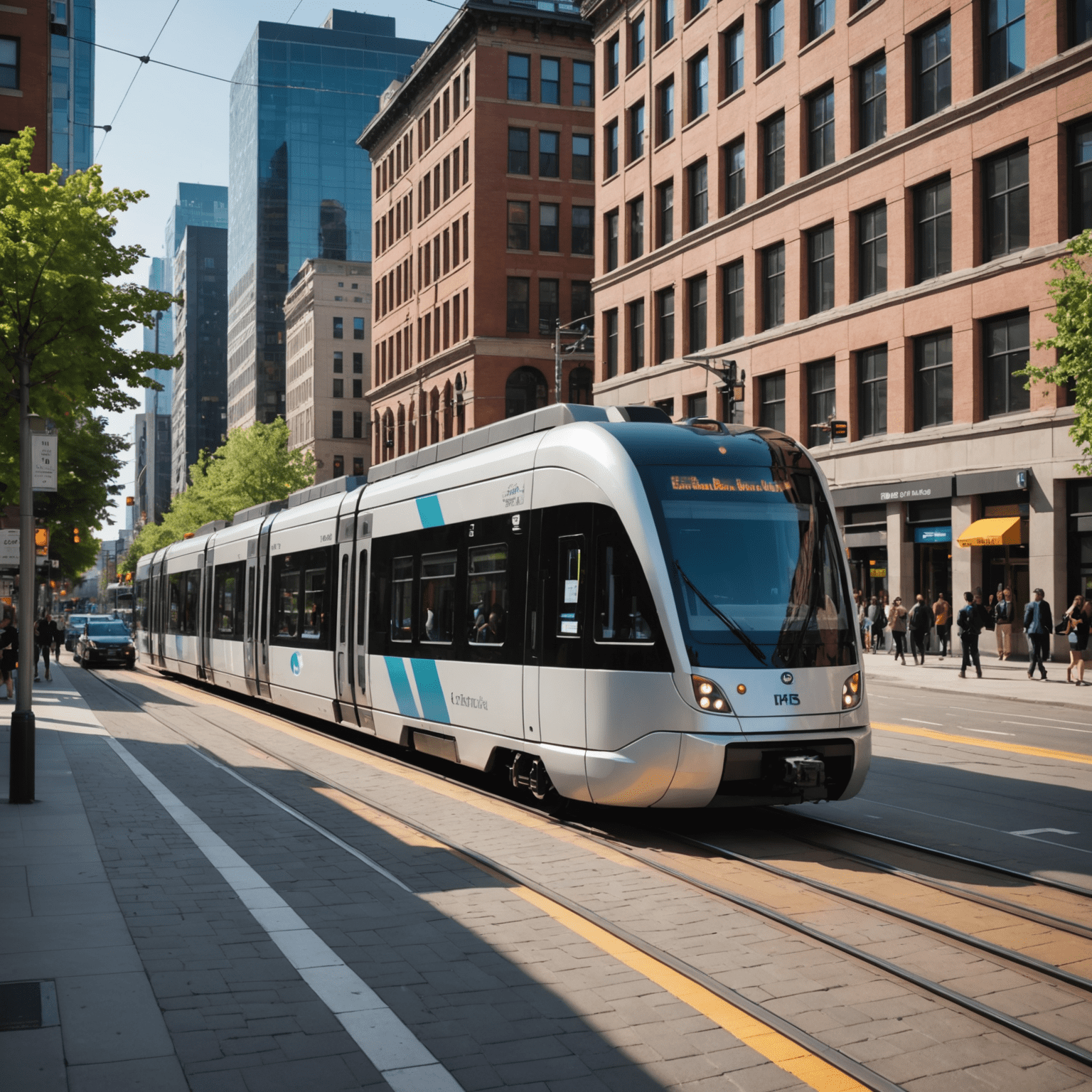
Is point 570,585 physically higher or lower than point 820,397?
lower

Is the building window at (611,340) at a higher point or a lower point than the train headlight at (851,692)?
higher

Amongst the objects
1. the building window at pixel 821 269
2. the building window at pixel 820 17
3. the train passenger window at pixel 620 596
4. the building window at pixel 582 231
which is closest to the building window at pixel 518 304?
the building window at pixel 582 231

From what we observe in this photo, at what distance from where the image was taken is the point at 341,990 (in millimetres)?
5750

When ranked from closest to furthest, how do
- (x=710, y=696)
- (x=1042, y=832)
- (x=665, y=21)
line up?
(x=710, y=696) → (x=1042, y=832) → (x=665, y=21)

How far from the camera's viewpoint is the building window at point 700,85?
45.1 meters

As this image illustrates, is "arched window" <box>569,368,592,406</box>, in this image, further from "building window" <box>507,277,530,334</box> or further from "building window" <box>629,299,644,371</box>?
"building window" <box>629,299,644,371</box>

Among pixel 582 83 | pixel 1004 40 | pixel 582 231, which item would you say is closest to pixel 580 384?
pixel 582 231

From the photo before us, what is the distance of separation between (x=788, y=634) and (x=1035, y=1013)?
4.06m

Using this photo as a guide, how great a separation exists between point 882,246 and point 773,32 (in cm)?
963

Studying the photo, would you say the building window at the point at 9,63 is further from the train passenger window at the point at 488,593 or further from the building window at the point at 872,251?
the train passenger window at the point at 488,593

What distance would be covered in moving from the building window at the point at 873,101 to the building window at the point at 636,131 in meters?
12.9

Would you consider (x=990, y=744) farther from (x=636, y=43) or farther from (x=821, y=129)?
(x=636, y=43)

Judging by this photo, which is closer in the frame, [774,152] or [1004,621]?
[1004,621]

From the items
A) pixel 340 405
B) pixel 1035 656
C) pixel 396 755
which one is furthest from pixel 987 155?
pixel 340 405
